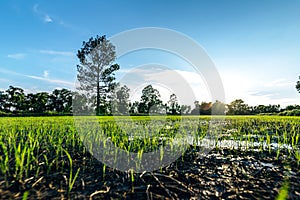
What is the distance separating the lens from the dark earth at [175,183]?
5.84 ft

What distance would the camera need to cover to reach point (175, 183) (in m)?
2.04

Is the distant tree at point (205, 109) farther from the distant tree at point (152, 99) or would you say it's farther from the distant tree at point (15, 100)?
the distant tree at point (15, 100)

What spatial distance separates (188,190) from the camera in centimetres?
190

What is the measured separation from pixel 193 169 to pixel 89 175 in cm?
122

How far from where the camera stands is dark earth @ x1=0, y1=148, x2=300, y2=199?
5.84 ft

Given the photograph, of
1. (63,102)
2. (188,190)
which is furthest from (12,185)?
(63,102)

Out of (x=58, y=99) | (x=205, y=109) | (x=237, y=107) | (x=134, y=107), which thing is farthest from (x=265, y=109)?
(x=58, y=99)

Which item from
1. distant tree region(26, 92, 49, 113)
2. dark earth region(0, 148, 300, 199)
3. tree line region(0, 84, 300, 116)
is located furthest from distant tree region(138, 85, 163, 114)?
distant tree region(26, 92, 49, 113)

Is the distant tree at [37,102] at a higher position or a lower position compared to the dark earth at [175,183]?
higher

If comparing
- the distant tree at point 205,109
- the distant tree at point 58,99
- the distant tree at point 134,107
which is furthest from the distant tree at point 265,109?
the distant tree at point 58,99

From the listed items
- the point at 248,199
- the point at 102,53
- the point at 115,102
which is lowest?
the point at 248,199

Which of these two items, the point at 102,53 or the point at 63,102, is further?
the point at 63,102

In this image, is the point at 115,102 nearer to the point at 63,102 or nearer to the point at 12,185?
the point at 12,185

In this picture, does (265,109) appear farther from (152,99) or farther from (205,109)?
(152,99)
